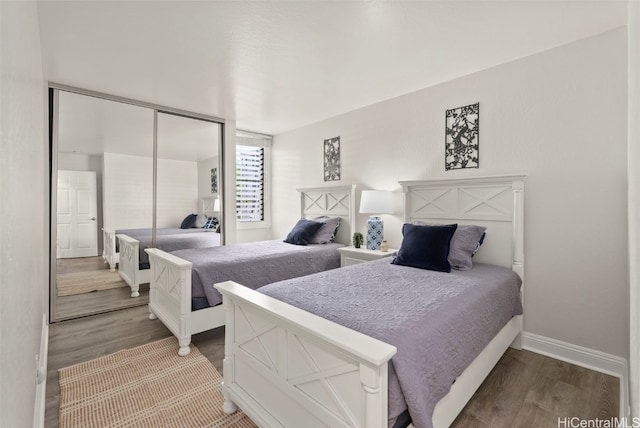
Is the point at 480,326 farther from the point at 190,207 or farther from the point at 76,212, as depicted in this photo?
the point at 76,212

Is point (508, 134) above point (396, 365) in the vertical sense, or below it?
above

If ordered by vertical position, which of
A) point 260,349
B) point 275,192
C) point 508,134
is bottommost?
point 260,349

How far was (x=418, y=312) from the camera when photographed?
5.06ft

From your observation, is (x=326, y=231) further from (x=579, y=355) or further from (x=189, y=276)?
(x=579, y=355)

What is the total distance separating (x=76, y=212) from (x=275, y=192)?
2772mm

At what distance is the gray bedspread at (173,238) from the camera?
359 cm

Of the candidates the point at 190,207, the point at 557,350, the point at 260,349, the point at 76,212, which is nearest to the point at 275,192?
the point at 190,207

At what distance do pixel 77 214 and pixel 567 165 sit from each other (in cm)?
467

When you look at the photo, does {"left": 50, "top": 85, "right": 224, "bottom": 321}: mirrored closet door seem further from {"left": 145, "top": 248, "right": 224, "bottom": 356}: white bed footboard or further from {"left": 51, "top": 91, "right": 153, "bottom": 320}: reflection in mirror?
{"left": 145, "top": 248, "right": 224, "bottom": 356}: white bed footboard

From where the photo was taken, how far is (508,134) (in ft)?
8.81

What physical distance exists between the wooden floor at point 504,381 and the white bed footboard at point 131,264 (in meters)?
0.55

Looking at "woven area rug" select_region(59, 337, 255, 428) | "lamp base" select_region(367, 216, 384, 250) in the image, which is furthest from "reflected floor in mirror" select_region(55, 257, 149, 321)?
"lamp base" select_region(367, 216, 384, 250)

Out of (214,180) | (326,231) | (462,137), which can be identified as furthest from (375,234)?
(214,180)

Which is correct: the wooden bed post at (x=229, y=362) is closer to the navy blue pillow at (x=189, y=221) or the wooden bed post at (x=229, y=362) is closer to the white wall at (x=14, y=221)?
the white wall at (x=14, y=221)
